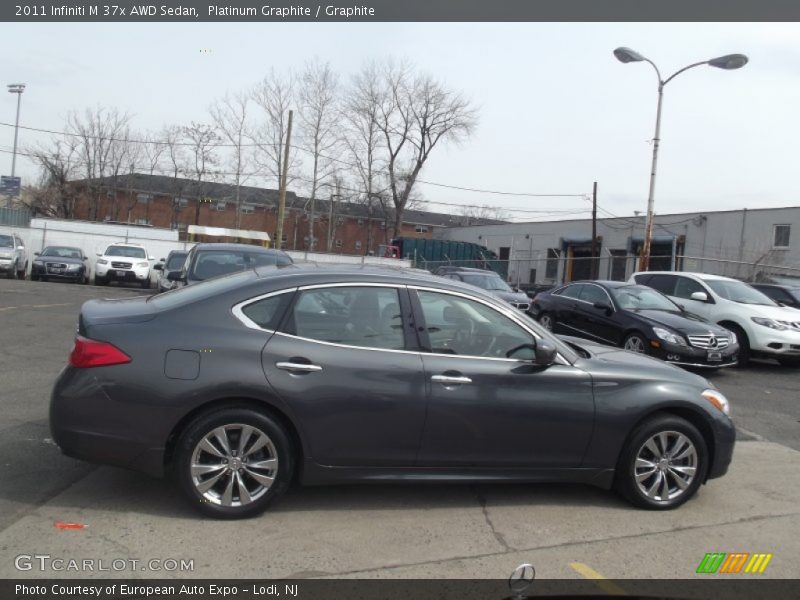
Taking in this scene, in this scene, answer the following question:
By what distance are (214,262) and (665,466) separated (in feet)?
24.5

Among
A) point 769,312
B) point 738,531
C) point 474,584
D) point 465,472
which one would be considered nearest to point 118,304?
point 465,472

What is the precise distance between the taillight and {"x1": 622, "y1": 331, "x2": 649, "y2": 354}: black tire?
8131 millimetres

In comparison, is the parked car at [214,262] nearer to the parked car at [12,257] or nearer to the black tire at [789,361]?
the black tire at [789,361]

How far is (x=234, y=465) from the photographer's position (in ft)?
13.3

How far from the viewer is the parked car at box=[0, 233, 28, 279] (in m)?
24.8

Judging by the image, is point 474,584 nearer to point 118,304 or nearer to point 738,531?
point 738,531

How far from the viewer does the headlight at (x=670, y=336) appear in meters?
10.0

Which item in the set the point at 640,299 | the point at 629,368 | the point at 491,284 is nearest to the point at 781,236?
the point at 491,284

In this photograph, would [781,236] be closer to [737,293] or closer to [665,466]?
[737,293]

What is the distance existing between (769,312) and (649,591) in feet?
32.2

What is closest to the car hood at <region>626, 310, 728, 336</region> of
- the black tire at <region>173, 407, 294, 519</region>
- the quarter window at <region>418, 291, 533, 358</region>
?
the quarter window at <region>418, 291, 533, 358</region>

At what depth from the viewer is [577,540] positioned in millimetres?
4098

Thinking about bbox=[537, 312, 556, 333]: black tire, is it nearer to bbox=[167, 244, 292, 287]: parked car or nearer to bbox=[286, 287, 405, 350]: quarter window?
bbox=[167, 244, 292, 287]: parked car

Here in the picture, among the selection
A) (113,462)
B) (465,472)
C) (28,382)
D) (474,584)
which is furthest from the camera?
(28,382)
